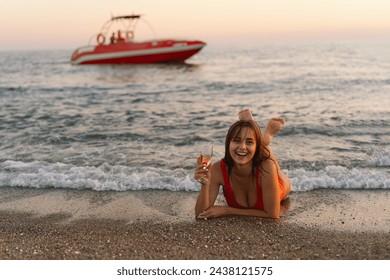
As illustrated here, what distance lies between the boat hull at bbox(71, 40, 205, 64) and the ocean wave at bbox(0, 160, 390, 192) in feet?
96.4

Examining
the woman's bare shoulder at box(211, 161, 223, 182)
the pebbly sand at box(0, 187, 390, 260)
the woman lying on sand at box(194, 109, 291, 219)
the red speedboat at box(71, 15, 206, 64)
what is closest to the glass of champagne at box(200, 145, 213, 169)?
the woman lying on sand at box(194, 109, 291, 219)

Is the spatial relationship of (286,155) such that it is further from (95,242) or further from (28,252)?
(28,252)

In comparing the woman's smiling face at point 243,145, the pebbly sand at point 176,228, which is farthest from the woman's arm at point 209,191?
the woman's smiling face at point 243,145

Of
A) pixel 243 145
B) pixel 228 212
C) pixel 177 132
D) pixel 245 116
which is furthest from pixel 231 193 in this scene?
pixel 177 132

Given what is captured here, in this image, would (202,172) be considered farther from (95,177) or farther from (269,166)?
(95,177)

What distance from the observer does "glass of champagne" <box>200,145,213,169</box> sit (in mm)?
3555

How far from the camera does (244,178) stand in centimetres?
421

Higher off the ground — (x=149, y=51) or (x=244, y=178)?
(x=149, y=51)

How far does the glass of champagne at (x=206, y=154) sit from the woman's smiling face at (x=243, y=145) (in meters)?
0.40

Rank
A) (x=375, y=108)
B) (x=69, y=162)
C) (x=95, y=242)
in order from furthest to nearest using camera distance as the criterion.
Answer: (x=375, y=108) → (x=69, y=162) → (x=95, y=242)

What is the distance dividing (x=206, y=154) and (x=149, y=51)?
108 feet

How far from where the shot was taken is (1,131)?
33.7 ft
